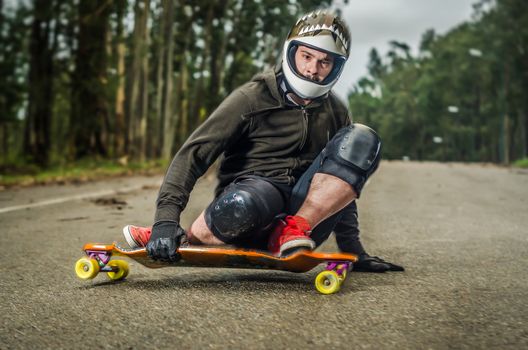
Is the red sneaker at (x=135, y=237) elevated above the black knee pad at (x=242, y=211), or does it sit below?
below

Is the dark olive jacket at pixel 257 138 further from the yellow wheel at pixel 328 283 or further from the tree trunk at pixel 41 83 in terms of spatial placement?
the tree trunk at pixel 41 83

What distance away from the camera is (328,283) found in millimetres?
3188

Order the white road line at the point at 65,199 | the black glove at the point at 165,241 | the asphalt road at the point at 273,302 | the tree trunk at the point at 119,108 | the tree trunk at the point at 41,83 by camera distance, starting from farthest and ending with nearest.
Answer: the tree trunk at the point at 119,108 < the tree trunk at the point at 41,83 < the white road line at the point at 65,199 < the black glove at the point at 165,241 < the asphalt road at the point at 273,302

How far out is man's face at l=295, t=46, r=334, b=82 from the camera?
3482mm

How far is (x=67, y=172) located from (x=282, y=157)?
45.2ft

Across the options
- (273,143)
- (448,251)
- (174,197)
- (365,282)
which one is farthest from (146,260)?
(448,251)

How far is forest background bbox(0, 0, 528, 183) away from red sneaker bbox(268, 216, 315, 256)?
0.72 m

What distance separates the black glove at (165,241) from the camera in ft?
10.1

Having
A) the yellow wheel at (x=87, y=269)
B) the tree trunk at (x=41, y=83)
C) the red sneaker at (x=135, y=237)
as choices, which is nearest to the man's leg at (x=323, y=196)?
the red sneaker at (x=135, y=237)

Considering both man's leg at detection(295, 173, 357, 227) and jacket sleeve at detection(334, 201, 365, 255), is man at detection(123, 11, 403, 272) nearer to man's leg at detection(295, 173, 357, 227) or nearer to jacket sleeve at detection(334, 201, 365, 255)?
man's leg at detection(295, 173, 357, 227)

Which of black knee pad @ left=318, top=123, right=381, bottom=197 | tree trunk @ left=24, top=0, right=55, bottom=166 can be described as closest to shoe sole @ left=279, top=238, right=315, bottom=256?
black knee pad @ left=318, top=123, right=381, bottom=197

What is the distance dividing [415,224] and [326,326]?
4151 mm

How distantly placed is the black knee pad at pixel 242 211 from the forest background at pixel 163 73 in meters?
0.78

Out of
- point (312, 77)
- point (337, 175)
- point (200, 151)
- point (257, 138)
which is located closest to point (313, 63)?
point (312, 77)
